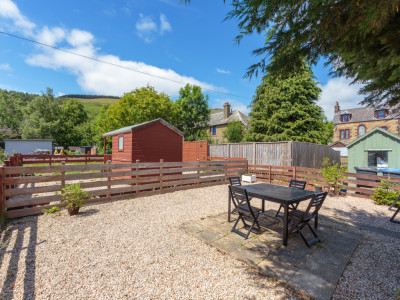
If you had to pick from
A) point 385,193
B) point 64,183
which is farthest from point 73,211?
point 385,193

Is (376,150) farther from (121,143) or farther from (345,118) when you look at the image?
(345,118)

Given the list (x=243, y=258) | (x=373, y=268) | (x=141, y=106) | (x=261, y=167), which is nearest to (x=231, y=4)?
(x=243, y=258)

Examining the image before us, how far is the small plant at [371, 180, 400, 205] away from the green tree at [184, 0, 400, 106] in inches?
263

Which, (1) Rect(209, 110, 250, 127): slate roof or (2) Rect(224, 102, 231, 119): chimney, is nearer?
(1) Rect(209, 110, 250, 127): slate roof

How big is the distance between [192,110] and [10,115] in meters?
40.5

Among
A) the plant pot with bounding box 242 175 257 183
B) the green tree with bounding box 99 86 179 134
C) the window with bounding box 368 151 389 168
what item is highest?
the green tree with bounding box 99 86 179 134

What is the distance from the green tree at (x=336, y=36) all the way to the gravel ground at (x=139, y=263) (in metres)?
2.82

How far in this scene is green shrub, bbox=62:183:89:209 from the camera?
5.38 metres

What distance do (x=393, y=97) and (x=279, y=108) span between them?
17.8 metres

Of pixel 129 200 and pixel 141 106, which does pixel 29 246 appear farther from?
pixel 141 106

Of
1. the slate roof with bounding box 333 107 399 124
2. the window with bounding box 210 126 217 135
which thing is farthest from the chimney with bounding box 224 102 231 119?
the slate roof with bounding box 333 107 399 124

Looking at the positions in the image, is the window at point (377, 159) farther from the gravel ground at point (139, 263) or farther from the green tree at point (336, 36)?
the green tree at point (336, 36)

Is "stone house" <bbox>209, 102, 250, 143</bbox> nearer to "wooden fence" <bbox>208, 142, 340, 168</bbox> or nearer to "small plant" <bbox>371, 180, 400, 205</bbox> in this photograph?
"wooden fence" <bbox>208, 142, 340, 168</bbox>

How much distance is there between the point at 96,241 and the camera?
3.95 metres
